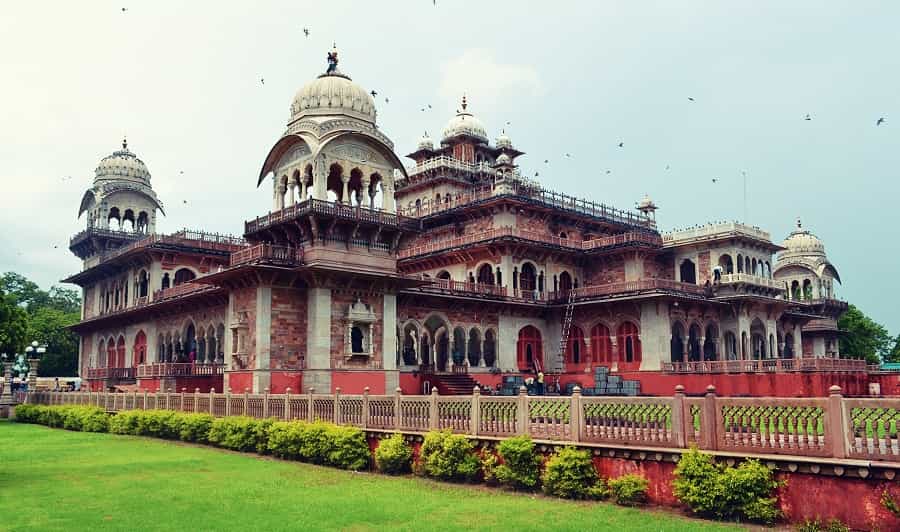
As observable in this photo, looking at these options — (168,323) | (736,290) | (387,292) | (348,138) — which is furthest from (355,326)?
(736,290)

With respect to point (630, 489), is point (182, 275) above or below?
above

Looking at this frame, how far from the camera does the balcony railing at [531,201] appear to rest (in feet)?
123

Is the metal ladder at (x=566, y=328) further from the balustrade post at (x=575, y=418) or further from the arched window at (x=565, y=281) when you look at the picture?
the balustrade post at (x=575, y=418)

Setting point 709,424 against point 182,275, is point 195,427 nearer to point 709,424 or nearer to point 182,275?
point 709,424

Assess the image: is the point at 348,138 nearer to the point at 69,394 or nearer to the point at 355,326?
the point at 355,326

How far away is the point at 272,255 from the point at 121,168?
2249 centimetres

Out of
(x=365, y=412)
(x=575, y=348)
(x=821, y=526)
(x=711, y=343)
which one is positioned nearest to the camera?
(x=821, y=526)

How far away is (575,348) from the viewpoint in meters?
36.9

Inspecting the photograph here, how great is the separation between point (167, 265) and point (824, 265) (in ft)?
134

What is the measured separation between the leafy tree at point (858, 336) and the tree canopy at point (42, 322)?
1941 inches

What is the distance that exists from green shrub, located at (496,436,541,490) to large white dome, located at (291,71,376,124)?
17.2 m

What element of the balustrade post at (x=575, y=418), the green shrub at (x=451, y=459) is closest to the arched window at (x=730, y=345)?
the green shrub at (x=451, y=459)

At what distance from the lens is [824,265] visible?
51.3 metres

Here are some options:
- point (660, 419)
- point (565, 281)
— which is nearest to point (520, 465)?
point (660, 419)
